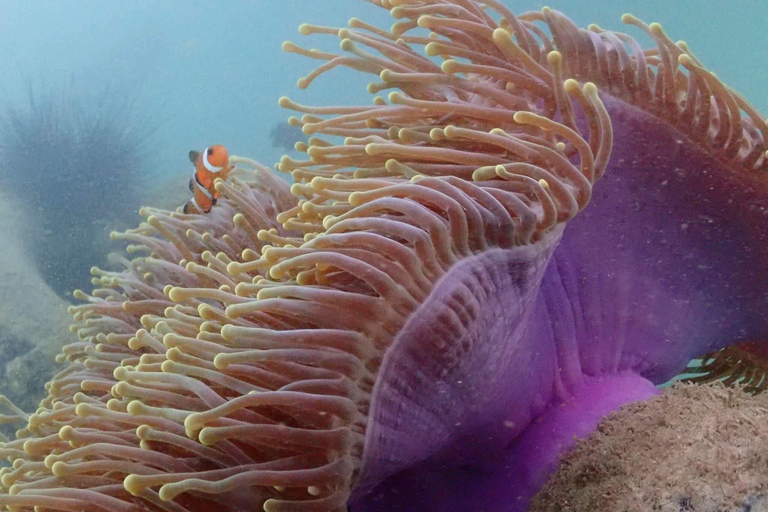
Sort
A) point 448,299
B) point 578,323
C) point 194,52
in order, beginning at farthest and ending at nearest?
point 194,52, point 578,323, point 448,299

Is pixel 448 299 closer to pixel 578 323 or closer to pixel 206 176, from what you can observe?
pixel 578 323

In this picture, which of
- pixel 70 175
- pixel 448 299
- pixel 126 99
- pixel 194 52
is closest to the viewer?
pixel 448 299

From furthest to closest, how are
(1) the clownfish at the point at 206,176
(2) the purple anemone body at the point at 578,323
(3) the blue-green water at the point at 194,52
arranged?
(3) the blue-green water at the point at 194,52, (1) the clownfish at the point at 206,176, (2) the purple anemone body at the point at 578,323

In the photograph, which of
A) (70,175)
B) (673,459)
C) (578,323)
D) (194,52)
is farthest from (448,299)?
(194,52)

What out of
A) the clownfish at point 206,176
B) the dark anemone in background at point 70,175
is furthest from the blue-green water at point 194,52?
the clownfish at point 206,176

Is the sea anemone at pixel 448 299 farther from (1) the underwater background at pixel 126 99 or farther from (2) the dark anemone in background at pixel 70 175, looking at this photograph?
(2) the dark anemone in background at pixel 70 175
